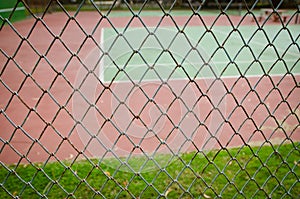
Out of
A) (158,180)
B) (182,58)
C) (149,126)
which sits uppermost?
(182,58)

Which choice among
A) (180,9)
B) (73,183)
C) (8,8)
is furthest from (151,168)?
(180,9)

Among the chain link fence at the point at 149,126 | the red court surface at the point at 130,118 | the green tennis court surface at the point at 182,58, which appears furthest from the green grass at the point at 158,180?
the green tennis court surface at the point at 182,58

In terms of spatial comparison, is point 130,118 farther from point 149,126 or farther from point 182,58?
point 182,58

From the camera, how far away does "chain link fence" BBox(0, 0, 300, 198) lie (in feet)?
5.06

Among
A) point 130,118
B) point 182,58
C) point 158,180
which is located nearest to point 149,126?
point 130,118

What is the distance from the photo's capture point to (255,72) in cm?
672

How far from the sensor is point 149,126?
3.98m

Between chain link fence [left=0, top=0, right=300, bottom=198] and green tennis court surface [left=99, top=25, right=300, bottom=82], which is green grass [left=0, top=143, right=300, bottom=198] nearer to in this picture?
chain link fence [left=0, top=0, right=300, bottom=198]

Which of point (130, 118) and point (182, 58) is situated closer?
point (130, 118)

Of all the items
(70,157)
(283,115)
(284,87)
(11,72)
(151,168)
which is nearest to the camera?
(151,168)

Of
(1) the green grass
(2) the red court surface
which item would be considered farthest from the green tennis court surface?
(1) the green grass

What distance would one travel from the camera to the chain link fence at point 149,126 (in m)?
1.54

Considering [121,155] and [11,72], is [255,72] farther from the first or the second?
[11,72]

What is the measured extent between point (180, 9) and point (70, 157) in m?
19.9
